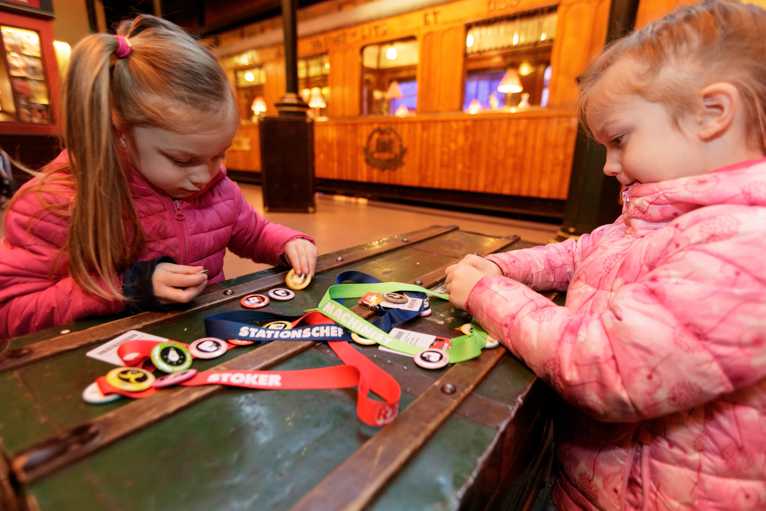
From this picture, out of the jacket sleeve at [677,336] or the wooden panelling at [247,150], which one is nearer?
the jacket sleeve at [677,336]

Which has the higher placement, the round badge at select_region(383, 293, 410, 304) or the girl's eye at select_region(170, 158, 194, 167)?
the girl's eye at select_region(170, 158, 194, 167)

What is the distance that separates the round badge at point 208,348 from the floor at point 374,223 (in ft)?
5.35

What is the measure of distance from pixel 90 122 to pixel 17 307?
1.11 feet

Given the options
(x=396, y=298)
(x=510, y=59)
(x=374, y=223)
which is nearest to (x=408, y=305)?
(x=396, y=298)

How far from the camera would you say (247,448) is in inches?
15.9

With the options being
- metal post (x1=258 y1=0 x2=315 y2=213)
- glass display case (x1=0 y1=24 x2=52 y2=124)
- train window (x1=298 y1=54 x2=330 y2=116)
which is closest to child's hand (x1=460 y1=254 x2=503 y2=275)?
metal post (x1=258 y1=0 x2=315 y2=213)

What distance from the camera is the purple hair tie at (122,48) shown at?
2.20 feet

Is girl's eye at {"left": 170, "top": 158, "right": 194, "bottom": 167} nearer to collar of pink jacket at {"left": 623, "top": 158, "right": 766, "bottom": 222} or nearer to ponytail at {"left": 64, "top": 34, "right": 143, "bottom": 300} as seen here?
ponytail at {"left": 64, "top": 34, "right": 143, "bottom": 300}

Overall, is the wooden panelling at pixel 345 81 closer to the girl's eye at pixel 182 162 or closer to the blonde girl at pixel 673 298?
the girl's eye at pixel 182 162

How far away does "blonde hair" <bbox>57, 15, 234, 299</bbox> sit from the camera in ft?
2.10

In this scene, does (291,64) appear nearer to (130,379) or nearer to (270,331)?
(270,331)

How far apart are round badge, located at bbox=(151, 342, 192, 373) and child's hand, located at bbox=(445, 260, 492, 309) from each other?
421 mm

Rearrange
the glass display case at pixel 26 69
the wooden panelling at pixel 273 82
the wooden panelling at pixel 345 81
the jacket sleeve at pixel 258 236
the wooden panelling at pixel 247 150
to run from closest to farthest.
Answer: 1. the jacket sleeve at pixel 258 236
2. the glass display case at pixel 26 69
3. the wooden panelling at pixel 345 81
4. the wooden panelling at pixel 273 82
5. the wooden panelling at pixel 247 150

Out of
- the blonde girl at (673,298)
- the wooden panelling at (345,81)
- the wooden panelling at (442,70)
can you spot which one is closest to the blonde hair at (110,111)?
the blonde girl at (673,298)
